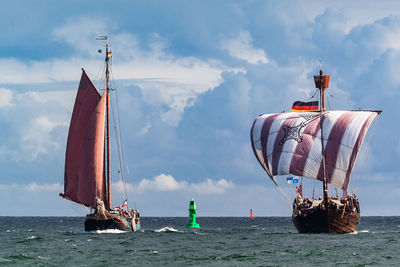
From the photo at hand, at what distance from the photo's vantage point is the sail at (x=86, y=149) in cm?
7294

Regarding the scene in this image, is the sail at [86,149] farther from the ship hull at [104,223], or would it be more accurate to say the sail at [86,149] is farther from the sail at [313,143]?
the sail at [313,143]

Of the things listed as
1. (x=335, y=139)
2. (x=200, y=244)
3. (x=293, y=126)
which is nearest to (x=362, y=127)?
(x=335, y=139)

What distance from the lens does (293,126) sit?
79.2 meters

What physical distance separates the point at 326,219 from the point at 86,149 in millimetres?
25229

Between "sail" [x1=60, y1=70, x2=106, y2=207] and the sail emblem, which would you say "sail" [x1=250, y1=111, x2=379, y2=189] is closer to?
the sail emblem

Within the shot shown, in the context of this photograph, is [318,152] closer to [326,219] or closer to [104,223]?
[326,219]

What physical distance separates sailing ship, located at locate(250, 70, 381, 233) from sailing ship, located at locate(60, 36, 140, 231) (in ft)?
60.4

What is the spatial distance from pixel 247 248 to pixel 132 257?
1129 cm

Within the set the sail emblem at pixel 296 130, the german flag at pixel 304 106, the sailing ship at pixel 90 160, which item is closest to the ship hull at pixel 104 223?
the sailing ship at pixel 90 160

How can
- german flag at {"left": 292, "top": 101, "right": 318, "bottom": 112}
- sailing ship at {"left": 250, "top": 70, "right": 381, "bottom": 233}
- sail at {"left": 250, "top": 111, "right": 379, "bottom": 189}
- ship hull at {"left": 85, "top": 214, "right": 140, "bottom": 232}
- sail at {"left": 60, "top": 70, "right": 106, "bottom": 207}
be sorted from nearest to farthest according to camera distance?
sailing ship at {"left": 250, "top": 70, "right": 381, "bottom": 233} < ship hull at {"left": 85, "top": 214, "right": 140, "bottom": 232} < sail at {"left": 60, "top": 70, "right": 106, "bottom": 207} < sail at {"left": 250, "top": 111, "right": 379, "bottom": 189} < german flag at {"left": 292, "top": 101, "right": 318, "bottom": 112}

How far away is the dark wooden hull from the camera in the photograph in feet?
227

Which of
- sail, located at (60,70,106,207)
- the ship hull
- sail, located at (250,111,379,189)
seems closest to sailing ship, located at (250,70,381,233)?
sail, located at (250,111,379,189)

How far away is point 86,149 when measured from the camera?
2867 inches

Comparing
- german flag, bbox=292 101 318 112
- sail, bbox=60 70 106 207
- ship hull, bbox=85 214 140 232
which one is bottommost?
ship hull, bbox=85 214 140 232
